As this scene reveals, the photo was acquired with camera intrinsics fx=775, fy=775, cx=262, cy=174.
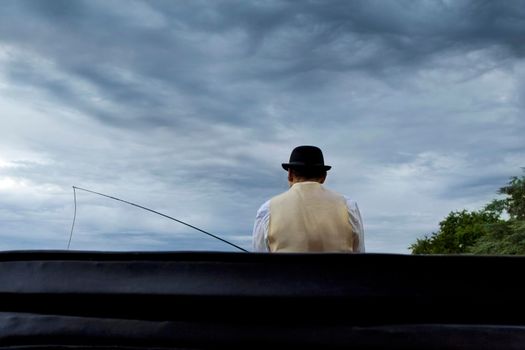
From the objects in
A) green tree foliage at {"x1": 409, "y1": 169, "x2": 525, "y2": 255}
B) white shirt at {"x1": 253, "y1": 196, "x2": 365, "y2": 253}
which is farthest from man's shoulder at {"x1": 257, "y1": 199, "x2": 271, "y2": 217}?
green tree foliage at {"x1": 409, "y1": 169, "x2": 525, "y2": 255}

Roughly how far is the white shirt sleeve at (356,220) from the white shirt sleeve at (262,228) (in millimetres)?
644

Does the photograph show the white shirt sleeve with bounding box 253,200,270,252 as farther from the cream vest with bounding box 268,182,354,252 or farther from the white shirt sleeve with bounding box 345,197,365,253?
the white shirt sleeve with bounding box 345,197,365,253

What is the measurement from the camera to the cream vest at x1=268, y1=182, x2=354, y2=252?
591cm

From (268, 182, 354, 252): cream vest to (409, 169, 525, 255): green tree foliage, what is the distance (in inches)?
1522

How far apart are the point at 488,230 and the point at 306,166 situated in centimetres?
4772

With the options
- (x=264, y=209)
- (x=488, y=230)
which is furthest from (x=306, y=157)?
A: (x=488, y=230)

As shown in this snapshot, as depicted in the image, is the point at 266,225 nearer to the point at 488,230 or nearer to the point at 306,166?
the point at 306,166

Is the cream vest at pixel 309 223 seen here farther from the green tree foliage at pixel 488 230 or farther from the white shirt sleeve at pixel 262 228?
the green tree foliage at pixel 488 230

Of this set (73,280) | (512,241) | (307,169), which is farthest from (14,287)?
(512,241)

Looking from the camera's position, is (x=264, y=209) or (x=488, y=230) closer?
(x=264, y=209)

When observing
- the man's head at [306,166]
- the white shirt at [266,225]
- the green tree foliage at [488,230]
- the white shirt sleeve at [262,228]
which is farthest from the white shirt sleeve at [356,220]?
the green tree foliage at [488,230]

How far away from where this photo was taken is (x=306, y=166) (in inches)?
262

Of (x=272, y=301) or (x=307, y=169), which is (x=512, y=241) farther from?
(x=272, y=301)

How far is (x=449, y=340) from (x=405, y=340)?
3.5 inches
